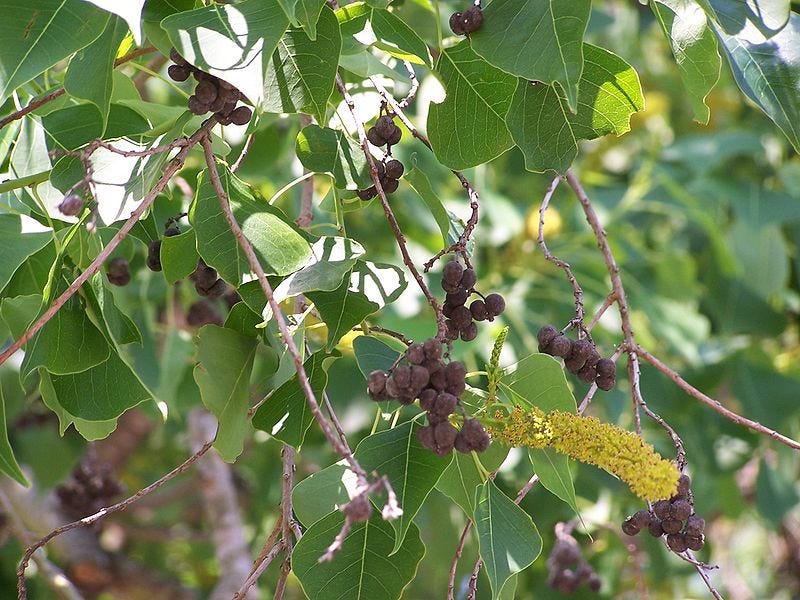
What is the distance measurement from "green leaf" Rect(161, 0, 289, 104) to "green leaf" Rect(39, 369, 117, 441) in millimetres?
436

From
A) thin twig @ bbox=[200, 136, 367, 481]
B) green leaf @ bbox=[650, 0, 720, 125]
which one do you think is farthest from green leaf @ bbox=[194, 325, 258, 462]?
green leaf @ bbox=[650, 0, 720, 125]

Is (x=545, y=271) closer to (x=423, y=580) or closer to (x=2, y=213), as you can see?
(x=423, y=580)

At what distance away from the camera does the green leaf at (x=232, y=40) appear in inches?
29.2

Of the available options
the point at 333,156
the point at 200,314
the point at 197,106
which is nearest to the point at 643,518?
the point at 333,156

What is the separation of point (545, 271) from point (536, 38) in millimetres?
1404

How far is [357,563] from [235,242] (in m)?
0.32

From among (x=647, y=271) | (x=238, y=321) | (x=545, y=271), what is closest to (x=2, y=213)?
(x=238, y=321)

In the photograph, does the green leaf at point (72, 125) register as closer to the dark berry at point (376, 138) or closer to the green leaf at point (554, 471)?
the dark berry at point (376, 138)

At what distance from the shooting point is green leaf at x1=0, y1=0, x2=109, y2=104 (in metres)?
0.76

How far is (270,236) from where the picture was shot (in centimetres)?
Result: 91

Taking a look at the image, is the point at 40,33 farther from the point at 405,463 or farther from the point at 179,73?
the point at 405,463

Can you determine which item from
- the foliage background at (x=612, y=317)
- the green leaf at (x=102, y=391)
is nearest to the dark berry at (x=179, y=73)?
the green leaf at (x=102, y=391)

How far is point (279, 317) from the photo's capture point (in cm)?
73

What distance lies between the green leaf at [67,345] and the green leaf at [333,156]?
27cm
